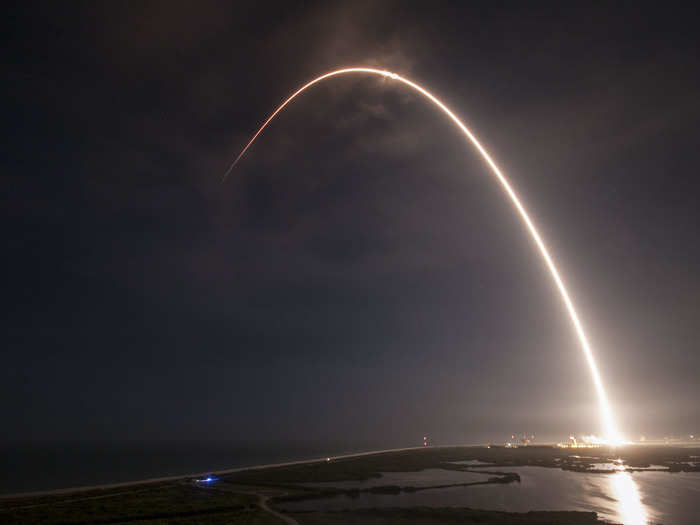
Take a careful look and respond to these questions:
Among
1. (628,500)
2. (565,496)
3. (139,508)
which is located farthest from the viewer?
(565,496)

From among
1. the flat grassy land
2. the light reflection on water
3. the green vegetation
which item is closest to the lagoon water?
the light reflection on water

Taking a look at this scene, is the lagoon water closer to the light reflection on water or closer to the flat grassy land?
the light reflection on water

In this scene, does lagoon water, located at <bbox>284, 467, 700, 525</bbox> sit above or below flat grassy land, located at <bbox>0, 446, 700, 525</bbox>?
below

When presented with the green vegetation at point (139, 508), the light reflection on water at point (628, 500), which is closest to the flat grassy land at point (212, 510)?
the green vegetation at point (139, 508)

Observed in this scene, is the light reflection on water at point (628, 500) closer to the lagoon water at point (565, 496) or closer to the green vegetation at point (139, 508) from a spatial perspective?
the lagoon water at point (565, 496)

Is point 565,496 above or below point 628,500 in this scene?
above

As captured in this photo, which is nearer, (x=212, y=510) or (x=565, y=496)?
(x=212, y=510)

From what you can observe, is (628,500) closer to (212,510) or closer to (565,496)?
(565,496)

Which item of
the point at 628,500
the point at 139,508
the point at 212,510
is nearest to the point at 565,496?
the point at 628,500

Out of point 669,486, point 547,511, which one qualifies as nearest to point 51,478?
point 547,511
